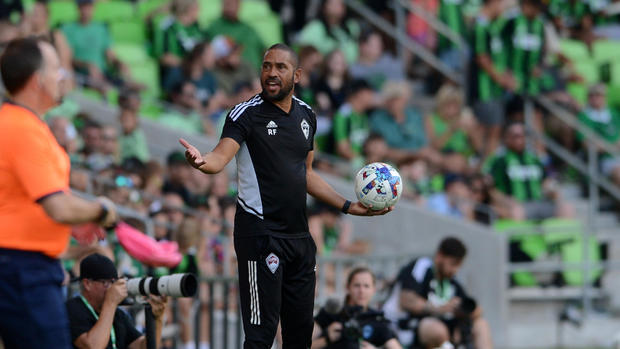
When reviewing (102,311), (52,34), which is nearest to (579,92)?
(52,34)

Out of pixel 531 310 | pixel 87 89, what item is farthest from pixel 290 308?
pixel 531 310

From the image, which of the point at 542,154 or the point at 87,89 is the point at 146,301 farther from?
the point at 542,154

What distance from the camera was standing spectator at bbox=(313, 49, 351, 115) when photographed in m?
15.7

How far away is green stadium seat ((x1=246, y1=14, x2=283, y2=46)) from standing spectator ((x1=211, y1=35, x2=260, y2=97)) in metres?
1.12

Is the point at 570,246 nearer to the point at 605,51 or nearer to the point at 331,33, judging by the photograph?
the point at 331,33

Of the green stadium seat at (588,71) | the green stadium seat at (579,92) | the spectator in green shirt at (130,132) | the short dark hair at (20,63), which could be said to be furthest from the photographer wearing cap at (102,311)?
the green stadium seat at (588,71)

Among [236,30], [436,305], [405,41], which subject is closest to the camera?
[436,305]

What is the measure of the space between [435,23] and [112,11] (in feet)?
15.9

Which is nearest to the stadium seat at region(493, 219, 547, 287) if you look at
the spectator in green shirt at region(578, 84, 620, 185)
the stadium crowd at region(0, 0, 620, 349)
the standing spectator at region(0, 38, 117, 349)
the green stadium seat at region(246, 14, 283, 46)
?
the stadium crowd at region(0, 0, 620, 349)

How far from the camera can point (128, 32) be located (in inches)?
639

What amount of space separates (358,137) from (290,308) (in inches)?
343

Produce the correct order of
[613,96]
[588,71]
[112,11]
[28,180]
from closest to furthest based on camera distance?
[28,180] → [112,11] → [613,96] → [588,71]

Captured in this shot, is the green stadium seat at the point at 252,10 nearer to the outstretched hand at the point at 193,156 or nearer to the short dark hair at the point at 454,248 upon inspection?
the short dark hair at the point at 454,248

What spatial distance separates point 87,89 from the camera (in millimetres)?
14406
